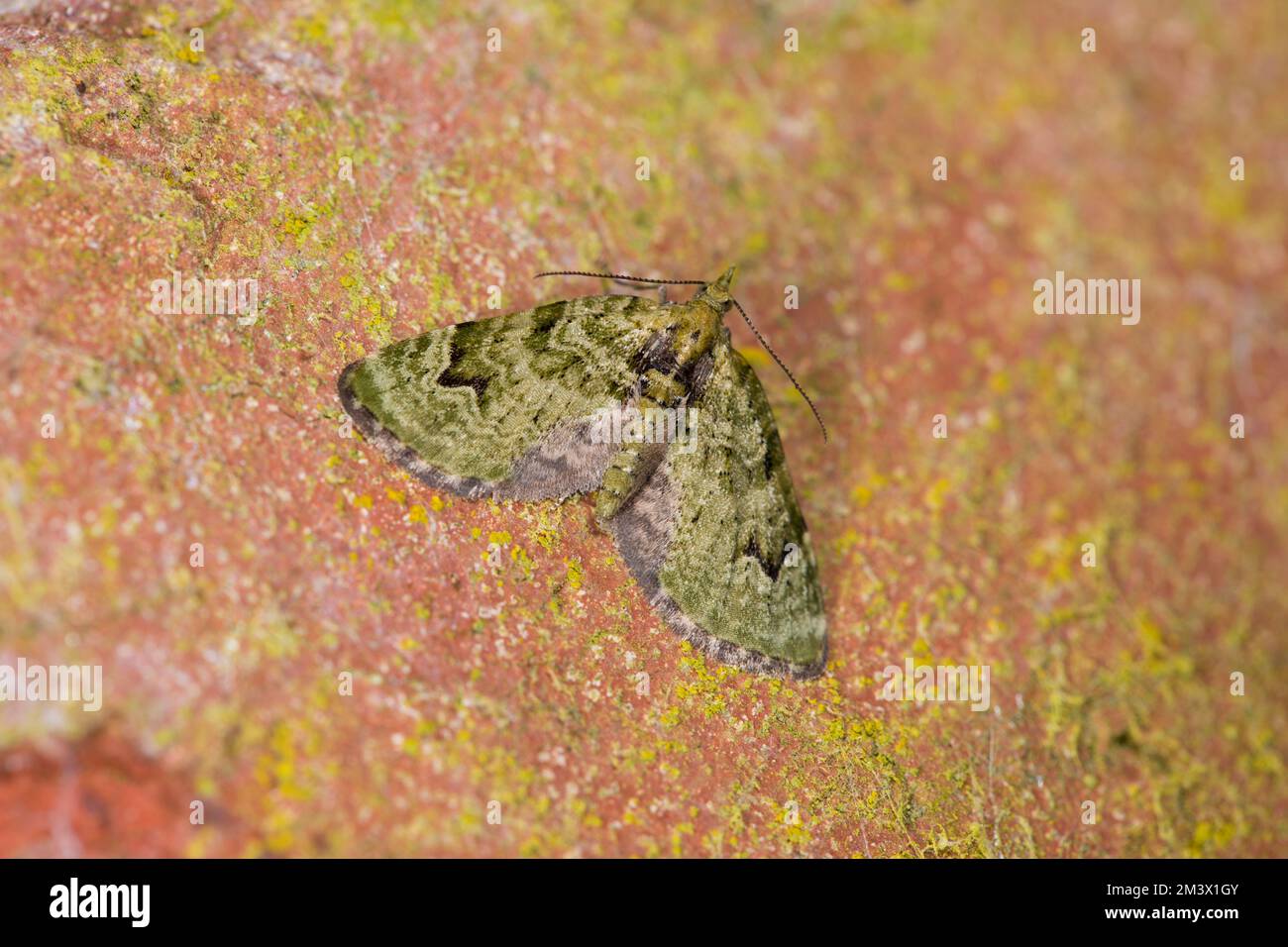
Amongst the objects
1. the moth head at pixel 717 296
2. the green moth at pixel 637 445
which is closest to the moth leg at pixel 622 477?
the green moth at pixel 637 445

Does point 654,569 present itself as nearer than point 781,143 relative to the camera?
Yes

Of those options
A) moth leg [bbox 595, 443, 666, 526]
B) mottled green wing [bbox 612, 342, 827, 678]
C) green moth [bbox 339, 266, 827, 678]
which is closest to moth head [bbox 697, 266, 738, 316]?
green moth [bbox 339, 266, 827, 678]

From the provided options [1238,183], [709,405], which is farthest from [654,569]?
[1238,183]

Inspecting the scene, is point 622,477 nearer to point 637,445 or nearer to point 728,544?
point 637,445

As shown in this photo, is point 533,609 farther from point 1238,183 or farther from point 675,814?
point 1238,183

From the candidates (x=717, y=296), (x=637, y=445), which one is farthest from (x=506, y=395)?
(x=717, y=296)
